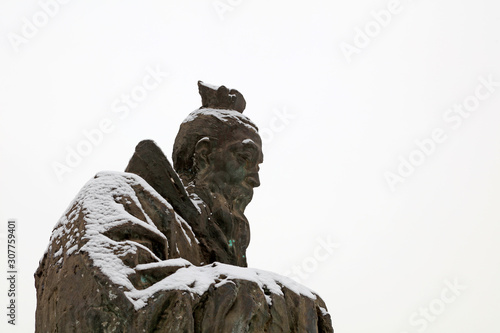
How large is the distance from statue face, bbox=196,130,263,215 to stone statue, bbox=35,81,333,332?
0.40m

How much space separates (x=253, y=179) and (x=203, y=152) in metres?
0.59

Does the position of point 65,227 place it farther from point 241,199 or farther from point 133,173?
point 241,199

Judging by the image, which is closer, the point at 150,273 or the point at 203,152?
the point at 150,273

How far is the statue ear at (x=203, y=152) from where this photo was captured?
302 inches

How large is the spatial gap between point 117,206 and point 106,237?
46cm

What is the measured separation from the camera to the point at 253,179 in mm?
7738

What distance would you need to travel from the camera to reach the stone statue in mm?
4816

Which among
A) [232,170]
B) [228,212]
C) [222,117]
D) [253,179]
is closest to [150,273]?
[228,212]

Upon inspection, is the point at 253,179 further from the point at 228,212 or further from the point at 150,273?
the point at 150,273

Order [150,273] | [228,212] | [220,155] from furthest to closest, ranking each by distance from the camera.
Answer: [220,155], [228,212], [150,273]

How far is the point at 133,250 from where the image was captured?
5.22 m

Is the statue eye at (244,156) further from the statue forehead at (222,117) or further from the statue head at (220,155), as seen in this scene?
the statue forehead at (222,117)

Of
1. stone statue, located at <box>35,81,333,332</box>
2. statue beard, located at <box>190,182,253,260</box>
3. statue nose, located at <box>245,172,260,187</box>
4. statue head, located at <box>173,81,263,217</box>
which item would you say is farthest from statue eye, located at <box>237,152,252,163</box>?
stone statue, located at <box>35,81,333,332</box>

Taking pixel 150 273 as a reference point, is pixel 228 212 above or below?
above
